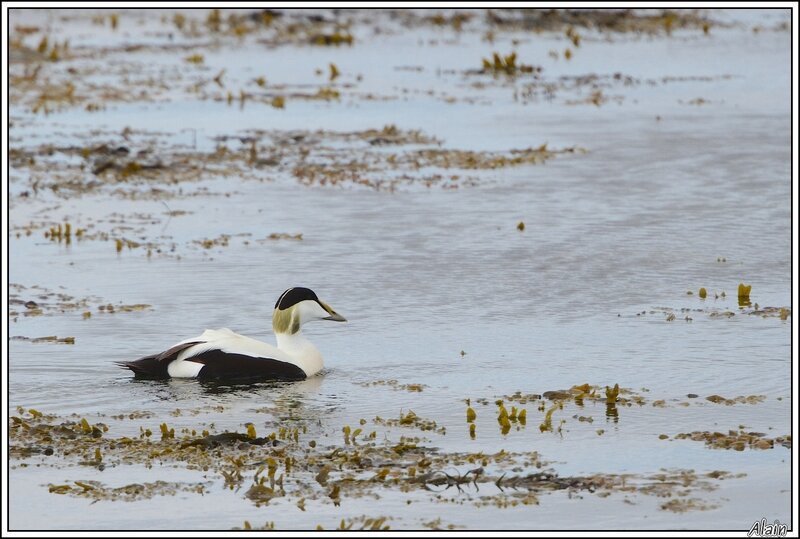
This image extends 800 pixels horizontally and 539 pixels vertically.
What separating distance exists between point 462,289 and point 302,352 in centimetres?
300

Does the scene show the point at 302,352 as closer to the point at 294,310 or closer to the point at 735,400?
the point at 294,310

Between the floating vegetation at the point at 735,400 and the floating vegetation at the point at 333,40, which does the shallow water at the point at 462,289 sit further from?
the floating vegetation at the point at 333,40

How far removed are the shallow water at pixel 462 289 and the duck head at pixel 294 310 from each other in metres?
0.40

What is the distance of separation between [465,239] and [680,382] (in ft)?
18.3

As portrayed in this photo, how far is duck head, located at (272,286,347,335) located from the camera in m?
11.0

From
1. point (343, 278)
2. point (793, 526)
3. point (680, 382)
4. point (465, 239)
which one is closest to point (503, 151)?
point (465, 239)

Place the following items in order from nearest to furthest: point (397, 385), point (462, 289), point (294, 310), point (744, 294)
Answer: point (397, 385)
point (294, 310)
point (744, 294)
point (462, 289)

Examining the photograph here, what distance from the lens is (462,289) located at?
44.2ft

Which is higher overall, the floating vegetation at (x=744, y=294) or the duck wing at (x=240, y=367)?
the floating vegetation at (x=744, y=294)

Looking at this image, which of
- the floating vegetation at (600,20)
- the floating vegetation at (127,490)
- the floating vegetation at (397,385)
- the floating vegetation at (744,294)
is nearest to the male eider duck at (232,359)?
the floating vegetation at (397,385)

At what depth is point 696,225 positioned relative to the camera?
52.9 feet

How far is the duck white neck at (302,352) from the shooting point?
35.2ft

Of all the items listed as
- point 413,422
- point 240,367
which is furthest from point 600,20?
point 413,422

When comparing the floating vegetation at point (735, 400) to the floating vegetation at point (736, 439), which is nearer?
the floating vegetation at point (736, 439)
